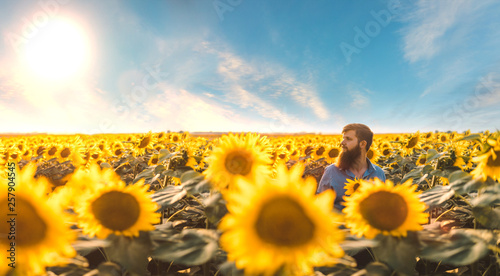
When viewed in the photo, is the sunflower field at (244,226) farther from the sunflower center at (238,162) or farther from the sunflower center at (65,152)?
the sunflower center at (65,152)

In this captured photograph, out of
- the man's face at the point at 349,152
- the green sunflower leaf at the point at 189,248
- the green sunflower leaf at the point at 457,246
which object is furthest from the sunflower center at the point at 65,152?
the green sunflower leaf at the point at 457,246

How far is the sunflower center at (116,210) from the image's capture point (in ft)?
4.30

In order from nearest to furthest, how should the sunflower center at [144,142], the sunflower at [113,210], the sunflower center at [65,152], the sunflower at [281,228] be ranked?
the sunflower at [281,228], the sunflower at [113,210], the sunflower center at [144,142], the sunflower center at [65,152]

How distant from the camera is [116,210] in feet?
4.50

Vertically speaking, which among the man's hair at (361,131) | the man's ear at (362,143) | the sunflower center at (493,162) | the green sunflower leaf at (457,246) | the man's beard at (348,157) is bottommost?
the green sunflower leaf at (457,246)

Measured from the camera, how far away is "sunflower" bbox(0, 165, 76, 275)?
1090 millimetres

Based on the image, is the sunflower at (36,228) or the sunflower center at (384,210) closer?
the sunflower at (36,228)

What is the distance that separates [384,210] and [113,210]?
4.72 feet

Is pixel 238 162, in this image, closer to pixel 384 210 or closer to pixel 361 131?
pixel 384 210

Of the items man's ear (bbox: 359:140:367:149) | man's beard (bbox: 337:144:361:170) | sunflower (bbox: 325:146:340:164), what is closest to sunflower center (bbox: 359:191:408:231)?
man's beard (bbox: 337:144:361:170)

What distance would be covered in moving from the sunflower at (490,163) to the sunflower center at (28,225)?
2.31 metres

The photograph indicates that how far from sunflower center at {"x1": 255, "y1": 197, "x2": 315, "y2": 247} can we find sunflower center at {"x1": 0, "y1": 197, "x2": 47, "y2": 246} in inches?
36.5

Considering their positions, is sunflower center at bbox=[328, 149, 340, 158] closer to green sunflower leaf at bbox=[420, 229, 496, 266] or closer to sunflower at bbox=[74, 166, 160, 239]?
green sunflower leaf at bbox=[420, 229, 496, 266]

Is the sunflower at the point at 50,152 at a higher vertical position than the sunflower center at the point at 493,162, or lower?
lower
